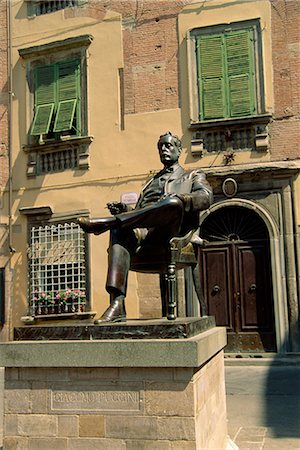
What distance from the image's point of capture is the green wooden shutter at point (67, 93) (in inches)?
496

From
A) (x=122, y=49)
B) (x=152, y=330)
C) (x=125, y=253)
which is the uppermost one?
(x=122, y=49)

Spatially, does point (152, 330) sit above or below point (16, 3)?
below

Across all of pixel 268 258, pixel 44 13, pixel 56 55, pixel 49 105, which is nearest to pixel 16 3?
pixel 44 13

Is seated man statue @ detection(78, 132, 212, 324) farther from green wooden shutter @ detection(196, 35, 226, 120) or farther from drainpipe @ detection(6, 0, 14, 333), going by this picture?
drainpipe @ detection(6, 0, 14, 333)

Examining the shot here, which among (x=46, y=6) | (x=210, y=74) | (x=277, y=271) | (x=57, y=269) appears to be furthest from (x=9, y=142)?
(x=277, y=271)

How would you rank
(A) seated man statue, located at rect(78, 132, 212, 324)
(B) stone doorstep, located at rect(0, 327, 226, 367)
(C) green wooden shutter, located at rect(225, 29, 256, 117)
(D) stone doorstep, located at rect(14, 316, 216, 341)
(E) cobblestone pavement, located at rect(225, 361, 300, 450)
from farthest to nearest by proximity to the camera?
(C) green wooden shutter, located at rect(225, 29, 256, 117) < (E) cobblestone pavement, located at rect(225, 361, 300, 450) < (A) seated man statue, located at rect(78, 132, 212, 324) < (D) stone doorstep, located at rect(14, 316, 216, 341) < (B) stone doorstep, located at rect(0, 327, 226, 367)

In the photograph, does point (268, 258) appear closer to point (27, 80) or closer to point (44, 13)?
point (27, 80)

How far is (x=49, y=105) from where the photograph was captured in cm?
1298

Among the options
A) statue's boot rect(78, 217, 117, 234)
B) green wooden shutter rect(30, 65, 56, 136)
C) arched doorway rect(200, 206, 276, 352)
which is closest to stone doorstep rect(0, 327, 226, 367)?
statue's boot rect(78, 217, 117, 234)

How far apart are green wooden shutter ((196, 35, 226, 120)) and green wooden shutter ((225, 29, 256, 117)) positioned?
0.17 metres

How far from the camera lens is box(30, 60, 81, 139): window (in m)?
12.6

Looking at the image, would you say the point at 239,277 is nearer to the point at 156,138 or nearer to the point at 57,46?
the point at 156,138

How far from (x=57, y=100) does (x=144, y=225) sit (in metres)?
9.50

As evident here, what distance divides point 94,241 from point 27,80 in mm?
4348
